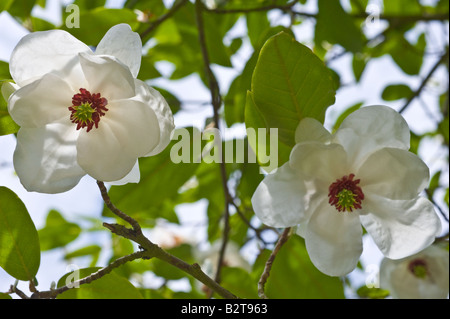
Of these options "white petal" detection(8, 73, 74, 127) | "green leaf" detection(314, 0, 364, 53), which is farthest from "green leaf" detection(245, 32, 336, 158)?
"green leaf" detection(314, 0, 364, 53)

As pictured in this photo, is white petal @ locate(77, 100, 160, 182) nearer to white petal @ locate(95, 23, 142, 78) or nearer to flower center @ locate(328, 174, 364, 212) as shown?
white petal @ locate(95, 23, 142, 78)

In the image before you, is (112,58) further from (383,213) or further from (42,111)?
(383,213)

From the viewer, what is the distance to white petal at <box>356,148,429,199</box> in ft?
3.17

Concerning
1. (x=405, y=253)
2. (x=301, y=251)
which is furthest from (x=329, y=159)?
(x=301, y=251)

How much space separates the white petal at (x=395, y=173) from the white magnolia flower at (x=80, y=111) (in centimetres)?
38

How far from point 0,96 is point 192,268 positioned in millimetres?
455

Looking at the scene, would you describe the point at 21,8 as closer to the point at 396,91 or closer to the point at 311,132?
the point at 311,132

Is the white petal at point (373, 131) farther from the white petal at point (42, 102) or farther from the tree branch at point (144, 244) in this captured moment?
the white petal at point (42, 102)

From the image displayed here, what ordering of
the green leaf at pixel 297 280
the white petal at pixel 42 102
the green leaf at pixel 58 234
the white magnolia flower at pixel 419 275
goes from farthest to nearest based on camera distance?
the green leaf at pixel 58 234, the white magnolia flower at pixel 419 275, the green leaf at pixel 297 280, the white petal at pixel 42 102

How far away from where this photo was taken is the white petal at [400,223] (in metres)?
0.99

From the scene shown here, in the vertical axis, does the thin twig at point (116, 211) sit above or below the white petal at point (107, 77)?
below

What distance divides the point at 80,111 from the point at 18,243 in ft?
1.08

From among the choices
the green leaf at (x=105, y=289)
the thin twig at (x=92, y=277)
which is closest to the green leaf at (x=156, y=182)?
the green leaf at (x=105, y=289)

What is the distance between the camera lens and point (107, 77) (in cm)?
91
